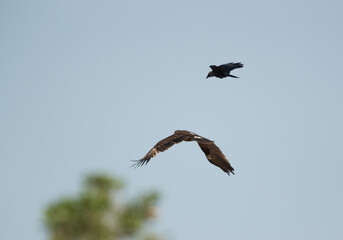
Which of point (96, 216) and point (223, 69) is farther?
point (223, 69)

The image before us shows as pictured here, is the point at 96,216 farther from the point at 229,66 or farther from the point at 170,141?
the point at 229,66

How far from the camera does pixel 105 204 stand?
575 inches

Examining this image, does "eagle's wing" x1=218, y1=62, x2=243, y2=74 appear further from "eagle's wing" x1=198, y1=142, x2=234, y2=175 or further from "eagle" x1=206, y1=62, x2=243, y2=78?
"eagle's wing" x1=198, y1=142, x2=234, y2=175

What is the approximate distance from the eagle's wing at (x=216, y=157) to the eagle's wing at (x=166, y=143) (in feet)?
6.42

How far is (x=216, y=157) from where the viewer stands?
2503 centimetres

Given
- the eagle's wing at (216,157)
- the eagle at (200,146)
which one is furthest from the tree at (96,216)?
the eagle's wing at (216,157)

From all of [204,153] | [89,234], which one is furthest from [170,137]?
[89,234]

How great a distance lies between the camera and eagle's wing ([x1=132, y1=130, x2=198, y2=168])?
2102cm

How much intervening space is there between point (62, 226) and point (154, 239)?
7.16ft

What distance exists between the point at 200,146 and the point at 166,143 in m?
3.58

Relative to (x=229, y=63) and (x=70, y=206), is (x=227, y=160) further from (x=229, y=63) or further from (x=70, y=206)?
(x=70, y=206)

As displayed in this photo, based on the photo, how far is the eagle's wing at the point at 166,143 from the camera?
2102 centimetres

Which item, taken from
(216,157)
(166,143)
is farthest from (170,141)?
(216,157)

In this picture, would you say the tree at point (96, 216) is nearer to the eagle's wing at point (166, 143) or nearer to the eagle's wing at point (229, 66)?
the eagle's wing at point (166, 143)
